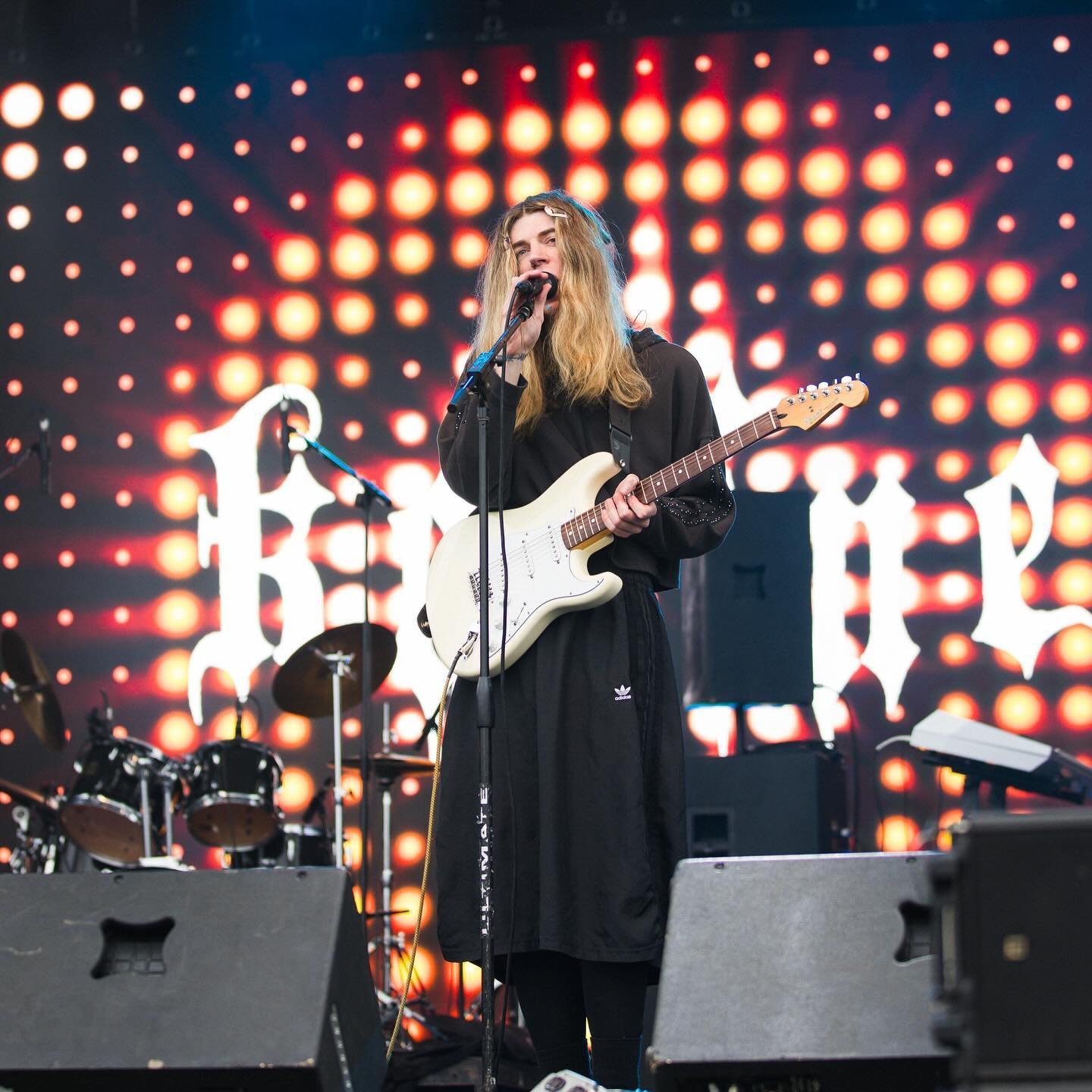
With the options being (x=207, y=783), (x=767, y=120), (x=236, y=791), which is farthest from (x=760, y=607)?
(x=767, y=120)

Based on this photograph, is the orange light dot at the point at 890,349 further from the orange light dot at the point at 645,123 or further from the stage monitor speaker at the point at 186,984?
the stage monitor speaker at the point at 186,984

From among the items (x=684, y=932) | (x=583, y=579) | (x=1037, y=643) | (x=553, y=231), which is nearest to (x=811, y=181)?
(x=1037, y=643)

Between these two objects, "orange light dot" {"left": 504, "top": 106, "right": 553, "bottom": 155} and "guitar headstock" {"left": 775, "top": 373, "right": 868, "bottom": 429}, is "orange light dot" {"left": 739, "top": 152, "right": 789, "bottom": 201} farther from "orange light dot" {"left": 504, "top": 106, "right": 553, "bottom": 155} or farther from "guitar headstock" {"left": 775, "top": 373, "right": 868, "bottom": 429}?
"guitar headstock" {"left": 775, "top": 373, "right": 868, "bottom": 429}

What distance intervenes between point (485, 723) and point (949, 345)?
3.58 metres

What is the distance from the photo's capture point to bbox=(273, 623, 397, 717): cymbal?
15.8 ft

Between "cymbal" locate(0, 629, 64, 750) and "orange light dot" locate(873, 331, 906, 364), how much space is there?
10.8 ft

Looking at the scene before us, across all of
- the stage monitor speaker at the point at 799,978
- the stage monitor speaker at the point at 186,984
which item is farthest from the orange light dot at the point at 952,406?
the stage monitor speaker at the point at 186,984

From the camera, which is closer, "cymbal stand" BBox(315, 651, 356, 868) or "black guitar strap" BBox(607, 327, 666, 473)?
"black guitar strap" BBox(607, 327, 666, 473)

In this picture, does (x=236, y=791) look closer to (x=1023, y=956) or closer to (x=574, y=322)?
(x=574, y=322)

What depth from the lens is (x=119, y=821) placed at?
4.96 m

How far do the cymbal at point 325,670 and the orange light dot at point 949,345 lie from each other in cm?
234

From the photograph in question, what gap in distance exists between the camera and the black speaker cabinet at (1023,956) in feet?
4.56

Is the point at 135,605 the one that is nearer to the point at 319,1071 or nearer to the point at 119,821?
the point at 119,821

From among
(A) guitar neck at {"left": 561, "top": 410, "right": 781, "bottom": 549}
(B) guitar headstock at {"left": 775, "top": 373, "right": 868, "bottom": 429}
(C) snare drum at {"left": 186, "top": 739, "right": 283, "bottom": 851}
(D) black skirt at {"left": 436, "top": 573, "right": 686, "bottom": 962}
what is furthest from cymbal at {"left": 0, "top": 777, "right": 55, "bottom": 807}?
(B) guitar headstock at {"left": 775, "top": 373, "right": 868, "bottom": 429}
